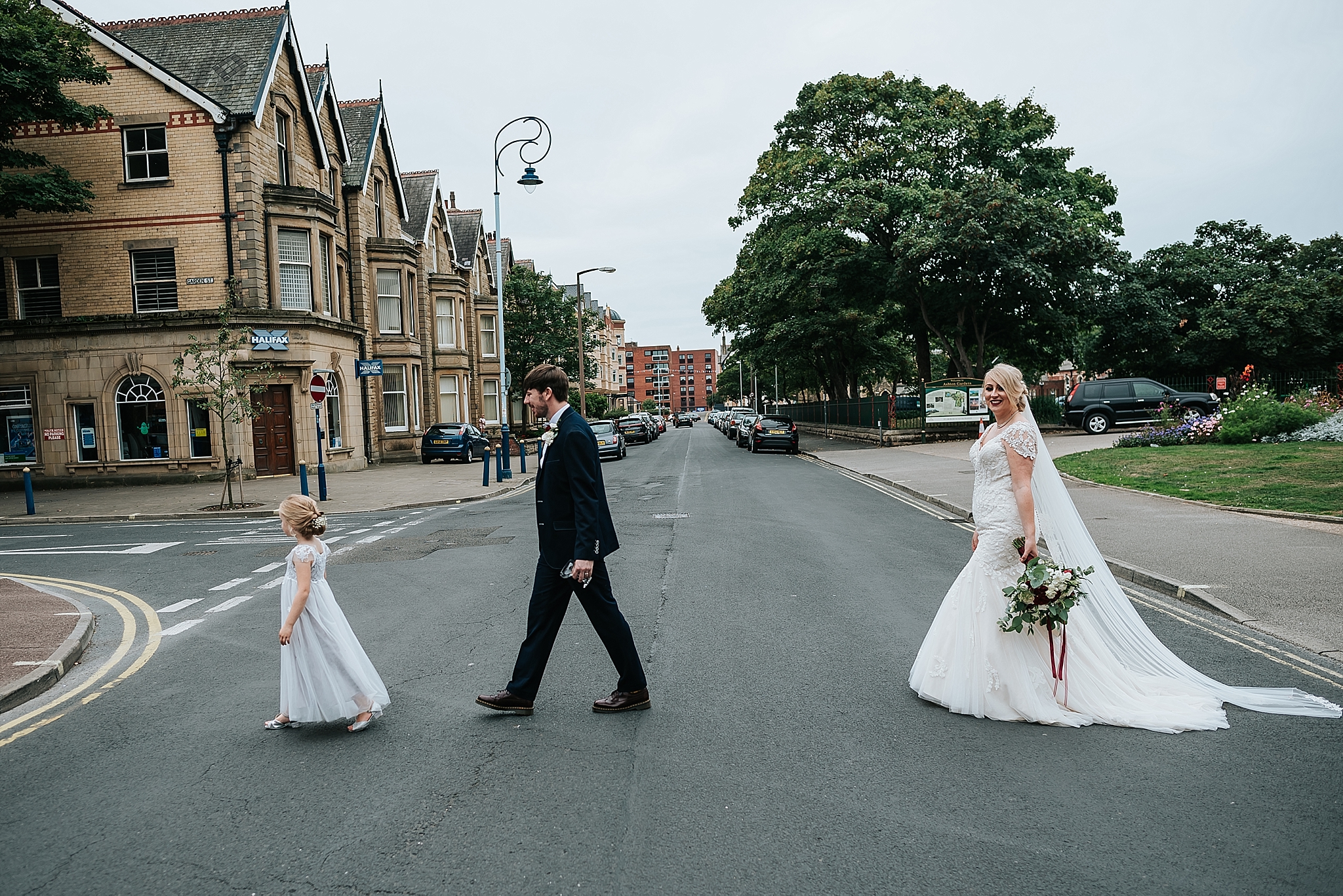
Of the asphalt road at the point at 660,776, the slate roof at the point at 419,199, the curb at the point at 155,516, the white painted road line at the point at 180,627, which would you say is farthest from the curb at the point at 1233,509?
the slate roof at the point at 419,199

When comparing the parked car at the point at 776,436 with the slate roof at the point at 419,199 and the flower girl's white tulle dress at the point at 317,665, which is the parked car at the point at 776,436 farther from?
the flower girl's white tulle dress at the point at 317,665

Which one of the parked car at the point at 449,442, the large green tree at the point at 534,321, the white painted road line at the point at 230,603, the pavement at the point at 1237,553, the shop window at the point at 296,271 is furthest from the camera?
the large green tree at the point at 534,321

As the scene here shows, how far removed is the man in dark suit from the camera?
4.72m

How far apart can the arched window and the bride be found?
24.8 meters

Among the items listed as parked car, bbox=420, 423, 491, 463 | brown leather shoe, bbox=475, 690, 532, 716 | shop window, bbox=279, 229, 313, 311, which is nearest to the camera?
brown leather shoe, bbox=475, 690, 532, 716

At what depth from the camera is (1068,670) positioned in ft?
15.8

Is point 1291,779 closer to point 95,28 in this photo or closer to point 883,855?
point 883,855

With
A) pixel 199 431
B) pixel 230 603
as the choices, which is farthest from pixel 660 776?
pixel 199 431

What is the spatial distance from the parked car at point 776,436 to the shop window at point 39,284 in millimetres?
22977

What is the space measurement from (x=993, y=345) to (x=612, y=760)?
3721 centimetres

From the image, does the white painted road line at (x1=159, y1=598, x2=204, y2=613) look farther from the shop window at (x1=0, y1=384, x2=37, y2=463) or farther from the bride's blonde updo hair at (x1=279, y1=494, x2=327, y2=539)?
the shop window at (x1=0, y1=384, x2=37, y2=463)

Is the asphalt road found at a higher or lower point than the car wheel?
lower

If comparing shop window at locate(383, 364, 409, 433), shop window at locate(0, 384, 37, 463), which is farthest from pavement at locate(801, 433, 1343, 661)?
shop window at locate(0, 384, 37, 463)

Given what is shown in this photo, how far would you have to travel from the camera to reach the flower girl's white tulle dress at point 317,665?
470 cm
